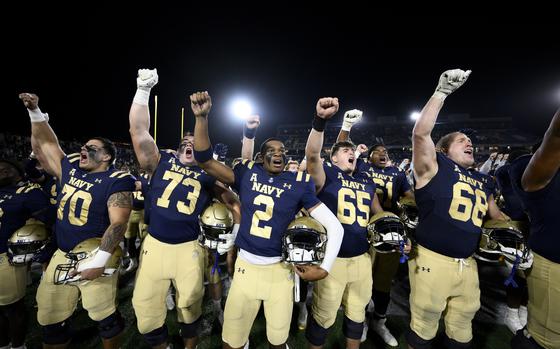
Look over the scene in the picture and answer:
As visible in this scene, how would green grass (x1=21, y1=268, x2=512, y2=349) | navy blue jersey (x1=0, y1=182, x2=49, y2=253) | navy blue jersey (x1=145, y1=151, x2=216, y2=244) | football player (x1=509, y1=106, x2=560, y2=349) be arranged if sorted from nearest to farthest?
football player (x1=509, y1=106, x2=560, y2=349)
navy blue jersey (x1=145, y1=151, x2=216, y2=244)
navy blue jersey (x1=0, y1=182, x2=49, y2=253)
green grass (x1=21, y1=268, x2=512, y2=349)

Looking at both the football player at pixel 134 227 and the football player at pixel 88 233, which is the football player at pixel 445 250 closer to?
the football player at pixel 88 233

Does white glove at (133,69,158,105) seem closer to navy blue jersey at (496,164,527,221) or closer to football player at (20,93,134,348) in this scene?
football player at (20,93,134,348)

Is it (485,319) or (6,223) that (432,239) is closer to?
(485,319)

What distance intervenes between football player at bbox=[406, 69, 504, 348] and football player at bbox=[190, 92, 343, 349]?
41.3 inches

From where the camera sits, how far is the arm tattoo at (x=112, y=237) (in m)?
2.39

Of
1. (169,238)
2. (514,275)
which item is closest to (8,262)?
(169,238)

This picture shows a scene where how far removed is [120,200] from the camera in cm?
263

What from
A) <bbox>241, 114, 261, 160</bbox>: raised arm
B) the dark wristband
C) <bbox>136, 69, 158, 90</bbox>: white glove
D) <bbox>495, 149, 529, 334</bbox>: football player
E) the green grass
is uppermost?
<bbox>136, 69, 158, 90</bbox>: white glove

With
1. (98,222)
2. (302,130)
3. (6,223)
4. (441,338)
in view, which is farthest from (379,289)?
(302,130)

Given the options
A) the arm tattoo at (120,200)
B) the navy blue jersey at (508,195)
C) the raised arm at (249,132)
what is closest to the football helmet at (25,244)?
the arm tattoo at (120,200)

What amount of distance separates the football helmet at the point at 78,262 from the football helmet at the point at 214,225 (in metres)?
0.85

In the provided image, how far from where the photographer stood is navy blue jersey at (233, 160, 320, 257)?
94.7 inches

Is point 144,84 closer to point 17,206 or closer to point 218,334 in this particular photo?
point 17,206

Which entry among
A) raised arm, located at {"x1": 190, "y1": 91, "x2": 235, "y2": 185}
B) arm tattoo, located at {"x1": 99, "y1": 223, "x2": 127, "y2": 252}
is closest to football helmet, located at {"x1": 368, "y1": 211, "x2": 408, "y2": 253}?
raised arm, located at {"x1": 190, "y1": 91, "x2": 235, "y2": 185}
